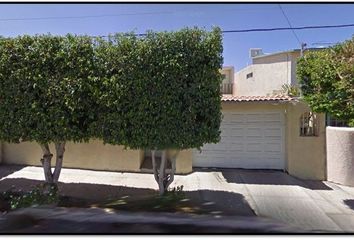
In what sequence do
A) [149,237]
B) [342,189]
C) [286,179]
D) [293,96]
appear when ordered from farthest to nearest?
[293,96], [286,179], [342,189], [149,237]

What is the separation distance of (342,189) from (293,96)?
10.5 ft

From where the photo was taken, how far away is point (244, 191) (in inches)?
320

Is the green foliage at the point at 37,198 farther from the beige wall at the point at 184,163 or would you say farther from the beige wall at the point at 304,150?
the beige wall at the point at 304,150

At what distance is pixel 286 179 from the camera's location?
9.46 m

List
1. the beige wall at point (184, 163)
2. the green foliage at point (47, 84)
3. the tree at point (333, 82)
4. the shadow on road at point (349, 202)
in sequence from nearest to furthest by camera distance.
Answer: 1. the green foliage at point (47, 84)
2. the tree at point (333, 82)
3. the shadow on road at point (349, 202)
4. the beige wall at point (184, 163)

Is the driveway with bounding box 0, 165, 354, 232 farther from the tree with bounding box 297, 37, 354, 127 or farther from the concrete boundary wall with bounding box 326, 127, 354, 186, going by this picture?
the tree with bounding box 297, 37, 354, 127

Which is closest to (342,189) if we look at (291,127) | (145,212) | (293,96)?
(291,127)

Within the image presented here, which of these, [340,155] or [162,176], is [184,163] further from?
[340,155]

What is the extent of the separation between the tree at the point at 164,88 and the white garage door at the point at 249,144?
451cm

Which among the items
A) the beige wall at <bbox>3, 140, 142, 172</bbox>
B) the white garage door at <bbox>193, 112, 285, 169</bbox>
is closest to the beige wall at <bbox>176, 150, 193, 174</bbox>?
the white garage door at <bbox>193, 112, 285, 169</bbox>

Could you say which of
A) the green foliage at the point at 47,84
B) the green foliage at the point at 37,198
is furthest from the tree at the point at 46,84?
the green foliage at the point at 37,198

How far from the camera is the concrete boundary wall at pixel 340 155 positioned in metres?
8.96

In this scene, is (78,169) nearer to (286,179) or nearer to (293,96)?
(286,179)

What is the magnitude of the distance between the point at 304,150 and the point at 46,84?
7554mm
